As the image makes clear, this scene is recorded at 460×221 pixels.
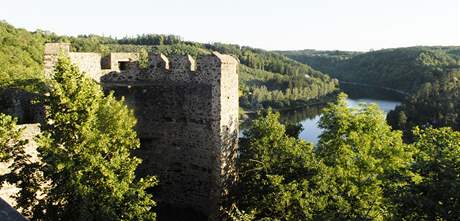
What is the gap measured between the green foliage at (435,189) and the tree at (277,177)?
4.48 metres

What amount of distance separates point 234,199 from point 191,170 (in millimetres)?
2351

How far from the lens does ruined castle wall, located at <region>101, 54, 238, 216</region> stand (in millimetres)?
18484

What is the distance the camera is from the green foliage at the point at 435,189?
10305 millimetres

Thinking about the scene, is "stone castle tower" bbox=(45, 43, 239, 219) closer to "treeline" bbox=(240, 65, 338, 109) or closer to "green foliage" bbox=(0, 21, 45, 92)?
"green foliage" bbox=(0, 21, 45, 92)

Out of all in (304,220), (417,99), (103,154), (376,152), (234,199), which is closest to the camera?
(103,154)

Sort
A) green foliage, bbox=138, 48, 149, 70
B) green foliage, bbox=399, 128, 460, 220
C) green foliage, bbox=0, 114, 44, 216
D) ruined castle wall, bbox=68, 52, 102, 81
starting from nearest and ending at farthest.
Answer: green foliage, bbox=399, 128, 460, 220 < green foliage, bbox=0, 114, 44, 216 < ruined castle wall, bbox=68, 52, 102, 81 < green foliage, bbox=138, 48, 149, 70

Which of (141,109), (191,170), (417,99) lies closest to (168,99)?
(141,109)

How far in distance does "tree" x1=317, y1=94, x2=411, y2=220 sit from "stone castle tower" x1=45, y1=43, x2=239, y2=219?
4212 mm

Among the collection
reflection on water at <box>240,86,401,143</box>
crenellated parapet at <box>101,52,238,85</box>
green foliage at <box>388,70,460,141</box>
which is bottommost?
reflection on water at <box>240,86,401,143</box>

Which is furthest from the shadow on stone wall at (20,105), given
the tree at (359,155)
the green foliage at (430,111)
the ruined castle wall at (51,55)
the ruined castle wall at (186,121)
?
the green foliage at (430,111)

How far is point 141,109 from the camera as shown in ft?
65.8

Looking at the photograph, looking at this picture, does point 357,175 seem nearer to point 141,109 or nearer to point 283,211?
point 283,211

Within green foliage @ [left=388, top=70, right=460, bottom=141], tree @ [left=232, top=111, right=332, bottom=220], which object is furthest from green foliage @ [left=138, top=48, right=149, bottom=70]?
green foliage @ [left=388, top=70, right=460, bottom=141]

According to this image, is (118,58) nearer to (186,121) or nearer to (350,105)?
(186,121)
